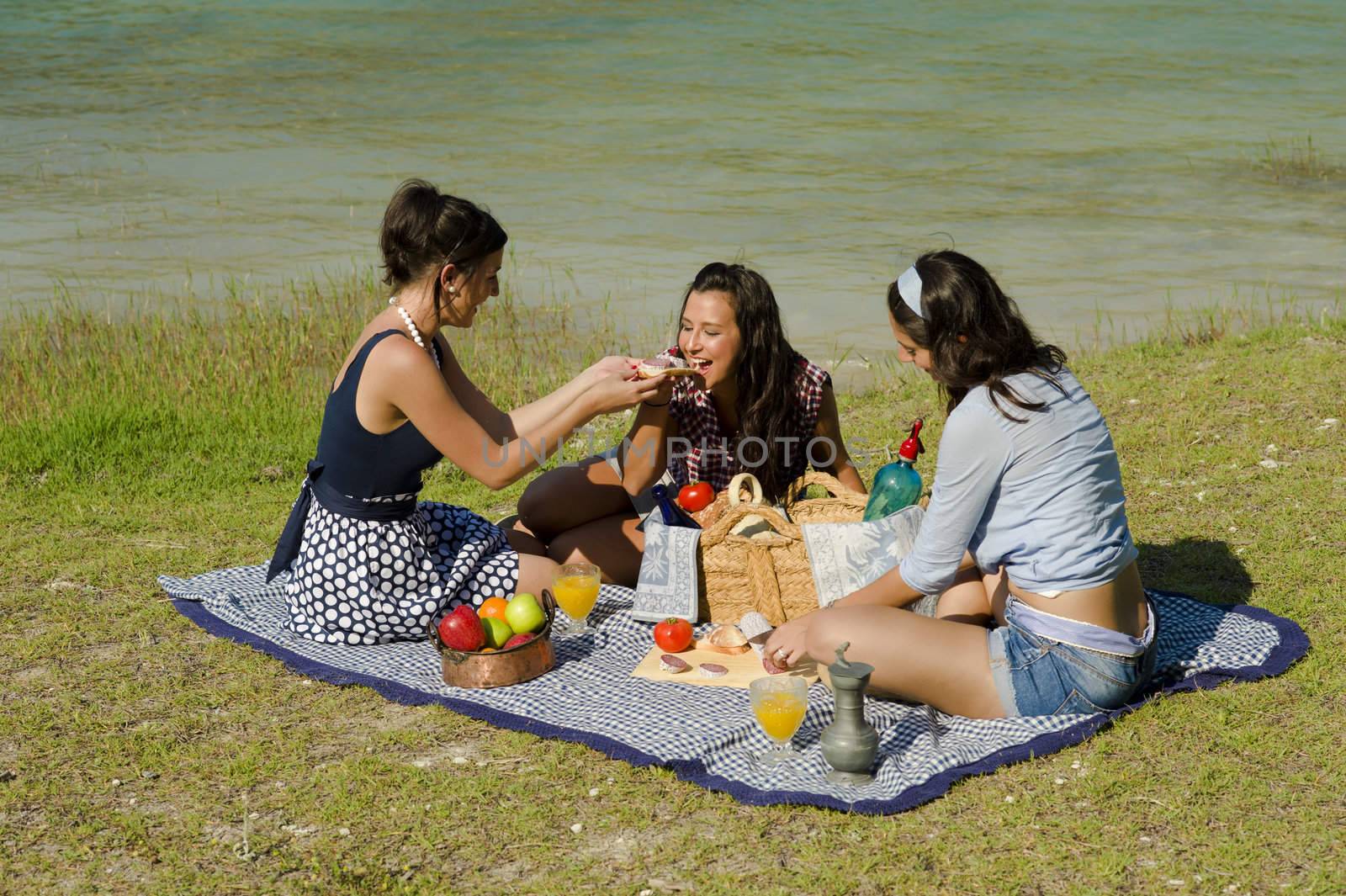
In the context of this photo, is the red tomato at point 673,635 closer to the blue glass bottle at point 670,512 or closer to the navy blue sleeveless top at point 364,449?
the blue glass bottle at point 670,512

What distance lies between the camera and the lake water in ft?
44.4

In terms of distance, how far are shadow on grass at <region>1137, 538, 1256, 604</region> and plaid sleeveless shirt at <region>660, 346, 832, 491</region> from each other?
1.52 meters

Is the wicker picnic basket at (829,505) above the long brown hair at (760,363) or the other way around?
the other way around

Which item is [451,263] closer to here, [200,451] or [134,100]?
[200,451]

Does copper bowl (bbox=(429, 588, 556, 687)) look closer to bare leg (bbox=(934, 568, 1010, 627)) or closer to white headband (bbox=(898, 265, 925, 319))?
bare leg (bbox=(934, 568, 1010, 627))

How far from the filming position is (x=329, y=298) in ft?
35.8

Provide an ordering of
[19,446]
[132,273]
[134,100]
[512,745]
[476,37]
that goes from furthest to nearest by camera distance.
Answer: [476,37] → [134,100] → [132,273] → [19,446] → [512,745]

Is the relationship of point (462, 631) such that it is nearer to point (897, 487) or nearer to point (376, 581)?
point (376, 581)

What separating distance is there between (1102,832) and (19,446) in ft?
20.4

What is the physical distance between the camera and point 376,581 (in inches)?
203

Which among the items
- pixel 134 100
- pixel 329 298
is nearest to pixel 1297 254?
pixel 329 298

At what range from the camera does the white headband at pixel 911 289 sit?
4.25 metres

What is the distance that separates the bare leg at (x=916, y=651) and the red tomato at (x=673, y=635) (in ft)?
2.43

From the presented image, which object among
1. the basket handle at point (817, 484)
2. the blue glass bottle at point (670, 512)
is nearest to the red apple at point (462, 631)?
the blue glass bottle at point (670, 512)
